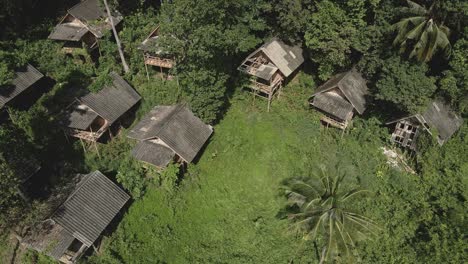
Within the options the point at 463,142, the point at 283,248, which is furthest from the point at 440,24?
the point at 283,248

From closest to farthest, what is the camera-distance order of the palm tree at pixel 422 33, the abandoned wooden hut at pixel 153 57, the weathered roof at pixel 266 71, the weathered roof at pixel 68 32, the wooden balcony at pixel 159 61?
1. the palm tree at pixel 422 33
2. the weathered roof at pixel 266 71
3. the abandoned wooden hut at pixel 153 57
4. the wooden balcony at pixel 159 61
5. the weathered roof at pixel 68 32

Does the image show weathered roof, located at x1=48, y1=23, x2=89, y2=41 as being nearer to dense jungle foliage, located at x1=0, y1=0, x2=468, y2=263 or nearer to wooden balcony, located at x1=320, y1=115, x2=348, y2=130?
dense jungle foliage, located at x1=0, y1=0, x2=468, y2=263

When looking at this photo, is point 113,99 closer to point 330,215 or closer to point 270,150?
point 270,150

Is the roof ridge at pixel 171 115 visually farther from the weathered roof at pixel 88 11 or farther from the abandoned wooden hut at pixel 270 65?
the weathered roof at pixel 88 11

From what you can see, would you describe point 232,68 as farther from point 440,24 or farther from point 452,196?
point 452,196

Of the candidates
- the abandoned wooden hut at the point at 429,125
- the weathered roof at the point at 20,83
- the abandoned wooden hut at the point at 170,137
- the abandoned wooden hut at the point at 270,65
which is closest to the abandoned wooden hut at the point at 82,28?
→ the weathered roof at the point at 20,83

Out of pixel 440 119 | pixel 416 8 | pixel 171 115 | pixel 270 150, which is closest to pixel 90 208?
pixel 171 115

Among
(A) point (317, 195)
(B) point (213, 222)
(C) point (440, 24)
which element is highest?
(C) point (440, 24)
